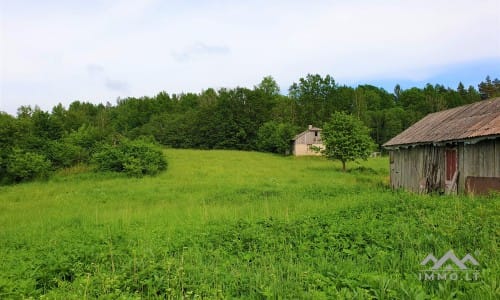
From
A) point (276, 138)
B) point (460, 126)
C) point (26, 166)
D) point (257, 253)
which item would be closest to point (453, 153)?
point (460, 126)

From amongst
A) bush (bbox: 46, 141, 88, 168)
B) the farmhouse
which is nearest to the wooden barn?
bush (bbox: 46, 141, 88, 168)

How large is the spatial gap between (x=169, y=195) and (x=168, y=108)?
8212 centimetres

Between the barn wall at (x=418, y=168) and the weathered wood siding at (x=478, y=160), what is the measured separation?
1314mm

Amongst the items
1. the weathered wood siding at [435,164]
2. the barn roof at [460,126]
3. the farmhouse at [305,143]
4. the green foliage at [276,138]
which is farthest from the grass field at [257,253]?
the green foliage at [276,138]

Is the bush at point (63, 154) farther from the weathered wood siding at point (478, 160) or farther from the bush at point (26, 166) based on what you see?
the weathered wood siding at point (478, 160)

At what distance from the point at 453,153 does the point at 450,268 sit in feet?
32.1

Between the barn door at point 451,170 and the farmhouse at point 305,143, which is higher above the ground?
the farmhouse at point 305,143

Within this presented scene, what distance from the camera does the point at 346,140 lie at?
1253 inches

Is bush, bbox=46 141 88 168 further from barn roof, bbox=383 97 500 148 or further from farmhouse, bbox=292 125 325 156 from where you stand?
farmhouse, bbox=292 125 325 156

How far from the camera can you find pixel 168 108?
94750 mm

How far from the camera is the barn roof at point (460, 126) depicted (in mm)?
11061

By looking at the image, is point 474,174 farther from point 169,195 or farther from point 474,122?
point 169,195

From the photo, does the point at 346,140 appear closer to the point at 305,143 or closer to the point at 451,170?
the point at 451,170

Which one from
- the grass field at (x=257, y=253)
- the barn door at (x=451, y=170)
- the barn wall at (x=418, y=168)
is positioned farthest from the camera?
the barn wall at (x=418, y=168)
